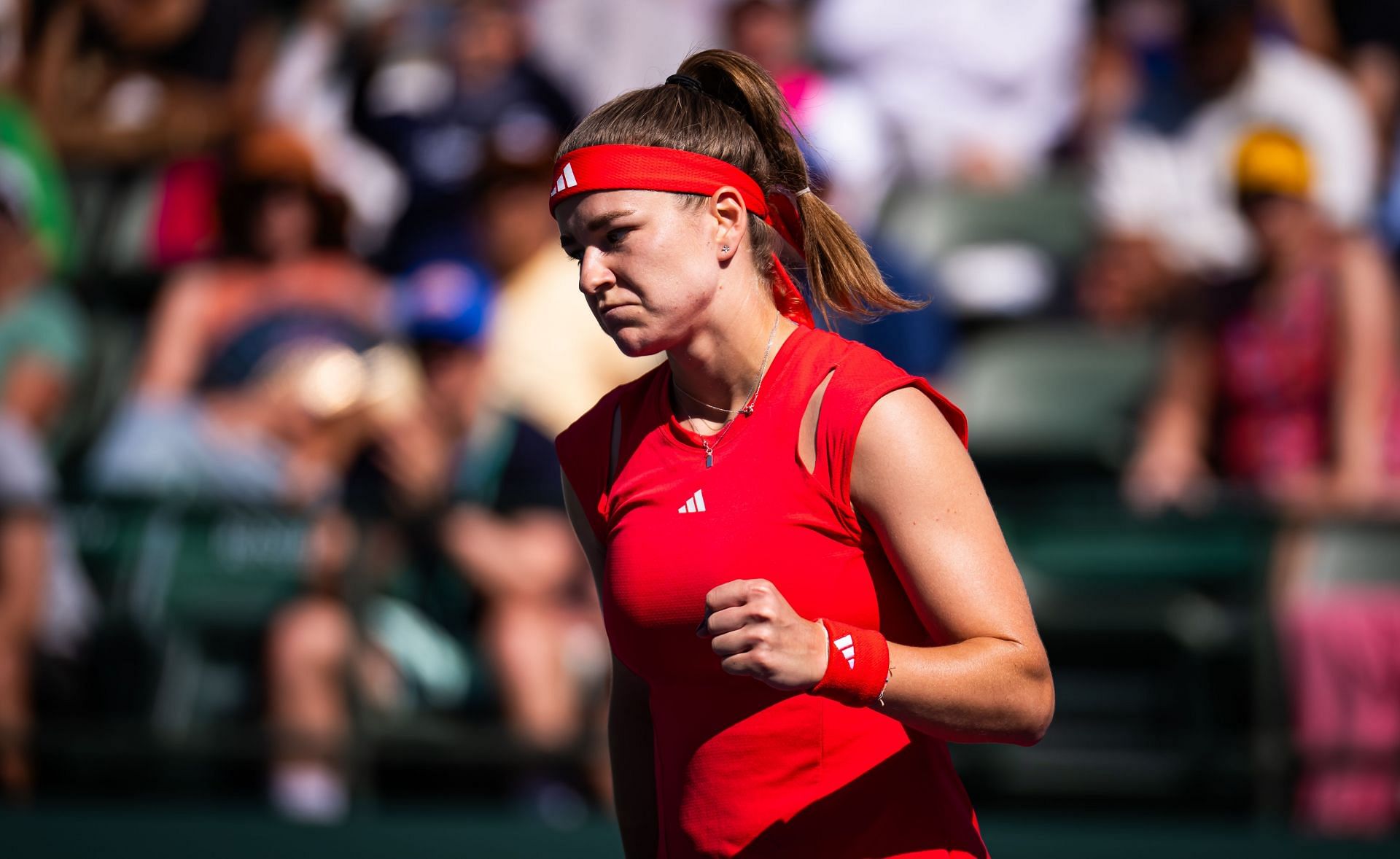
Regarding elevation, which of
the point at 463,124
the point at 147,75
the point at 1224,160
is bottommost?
the point at 1224,160

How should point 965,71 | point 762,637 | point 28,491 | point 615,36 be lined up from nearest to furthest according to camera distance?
point 762,637 < point 28,491 < point 965,71 < point 615,36

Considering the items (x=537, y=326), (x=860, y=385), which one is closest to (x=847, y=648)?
(x=860, y=385)

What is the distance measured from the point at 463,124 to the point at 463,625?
279 cm

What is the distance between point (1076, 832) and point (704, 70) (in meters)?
3.62

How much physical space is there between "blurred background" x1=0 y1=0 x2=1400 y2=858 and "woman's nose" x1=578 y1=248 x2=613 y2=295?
3282 millimetres

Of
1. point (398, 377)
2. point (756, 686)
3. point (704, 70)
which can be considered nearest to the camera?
point (756, 686)

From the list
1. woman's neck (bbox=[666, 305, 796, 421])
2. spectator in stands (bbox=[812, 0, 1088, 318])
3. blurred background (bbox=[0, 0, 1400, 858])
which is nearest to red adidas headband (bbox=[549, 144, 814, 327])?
woman's neck (bbox=[666, 305, 796, 421])

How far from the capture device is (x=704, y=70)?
2.26m

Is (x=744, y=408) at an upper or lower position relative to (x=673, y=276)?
lower

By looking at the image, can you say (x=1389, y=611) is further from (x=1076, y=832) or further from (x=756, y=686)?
(x=756, y=686)

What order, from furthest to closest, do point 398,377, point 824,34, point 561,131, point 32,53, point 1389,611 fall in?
point 32,53
point 824,34
point 561,131
point 398,377
point 1389,611

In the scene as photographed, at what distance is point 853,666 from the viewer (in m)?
1.88

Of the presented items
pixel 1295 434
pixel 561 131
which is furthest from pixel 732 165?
pixel 561 131

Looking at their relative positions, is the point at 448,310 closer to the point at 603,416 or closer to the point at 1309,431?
the point at 1309,431
